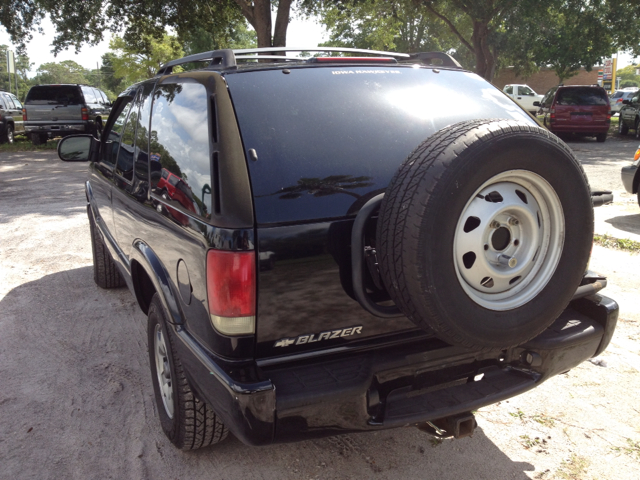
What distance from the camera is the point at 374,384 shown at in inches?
92.0

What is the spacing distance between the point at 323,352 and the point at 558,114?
1854 centimetres

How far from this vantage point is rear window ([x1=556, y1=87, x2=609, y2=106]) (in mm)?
18703

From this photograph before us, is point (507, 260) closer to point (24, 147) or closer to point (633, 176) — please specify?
point (633, 176)

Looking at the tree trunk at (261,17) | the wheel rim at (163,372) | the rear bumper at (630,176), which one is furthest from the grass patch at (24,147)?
the wheel rim at (163,372)

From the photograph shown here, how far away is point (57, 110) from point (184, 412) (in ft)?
59.7

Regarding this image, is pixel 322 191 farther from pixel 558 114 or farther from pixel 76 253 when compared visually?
pixel 558 114

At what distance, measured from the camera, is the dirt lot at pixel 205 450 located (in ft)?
9.16

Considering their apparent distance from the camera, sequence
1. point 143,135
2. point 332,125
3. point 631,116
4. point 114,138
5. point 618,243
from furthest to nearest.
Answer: point 631,116
point 618,243
point 114,138
point 143,135
point 332,125

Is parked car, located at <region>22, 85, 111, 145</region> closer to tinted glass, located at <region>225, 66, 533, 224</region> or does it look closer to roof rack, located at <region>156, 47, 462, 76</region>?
roof rack, located at <region>156, 47, 462, 76</region>

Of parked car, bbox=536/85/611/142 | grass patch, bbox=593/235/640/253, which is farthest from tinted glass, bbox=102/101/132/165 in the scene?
parked car, bbox=536/85/611/142

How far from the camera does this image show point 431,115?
2770 mm

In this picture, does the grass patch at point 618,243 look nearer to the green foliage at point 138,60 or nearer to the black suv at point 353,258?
the black suv at point 353,258

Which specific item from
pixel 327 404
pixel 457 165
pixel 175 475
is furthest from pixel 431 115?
pixel 175 475

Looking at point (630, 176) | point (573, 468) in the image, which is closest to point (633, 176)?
point (630, 176)
